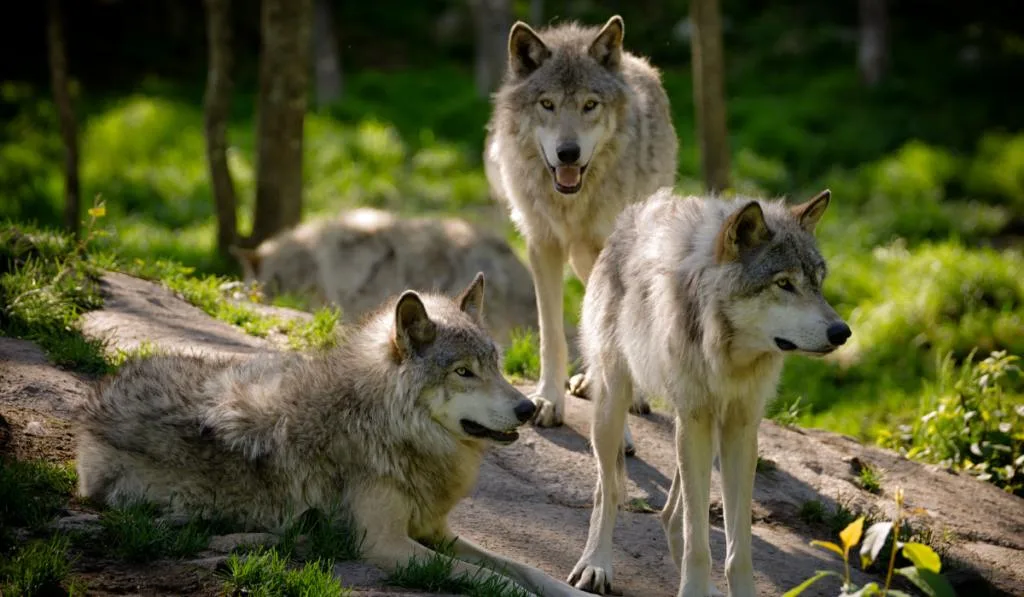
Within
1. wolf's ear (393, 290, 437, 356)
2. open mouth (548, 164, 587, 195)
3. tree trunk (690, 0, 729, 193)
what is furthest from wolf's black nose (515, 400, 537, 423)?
tree trunk (690, 0, 729, 193)

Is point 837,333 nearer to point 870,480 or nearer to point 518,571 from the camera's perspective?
point 518,571

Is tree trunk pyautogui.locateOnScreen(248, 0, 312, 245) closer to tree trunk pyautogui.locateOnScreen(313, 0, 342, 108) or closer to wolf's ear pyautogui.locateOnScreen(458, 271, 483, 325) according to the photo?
wolf's ear pyautogui.locateOnScreen(458, 271, 483, 325)

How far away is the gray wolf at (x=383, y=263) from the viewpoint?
983cm

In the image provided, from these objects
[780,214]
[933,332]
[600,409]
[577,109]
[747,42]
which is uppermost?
[747,42]

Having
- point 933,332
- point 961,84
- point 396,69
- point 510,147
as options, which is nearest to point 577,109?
point 510,147

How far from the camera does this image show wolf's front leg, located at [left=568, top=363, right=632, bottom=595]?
5102mm

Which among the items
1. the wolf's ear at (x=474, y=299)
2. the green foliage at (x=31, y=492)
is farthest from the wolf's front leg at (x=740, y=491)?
the green foliage at (x=31, y=492)

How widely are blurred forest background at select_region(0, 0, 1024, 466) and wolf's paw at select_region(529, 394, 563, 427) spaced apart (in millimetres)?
2007

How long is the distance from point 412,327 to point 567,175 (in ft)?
6.68

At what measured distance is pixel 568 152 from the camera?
21.2ft

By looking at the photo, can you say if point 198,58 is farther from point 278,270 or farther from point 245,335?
point 245,335

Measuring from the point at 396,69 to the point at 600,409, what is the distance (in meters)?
17.4

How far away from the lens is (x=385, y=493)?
4.79 m

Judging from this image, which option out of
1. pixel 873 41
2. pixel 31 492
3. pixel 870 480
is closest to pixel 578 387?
pixel 870 480
